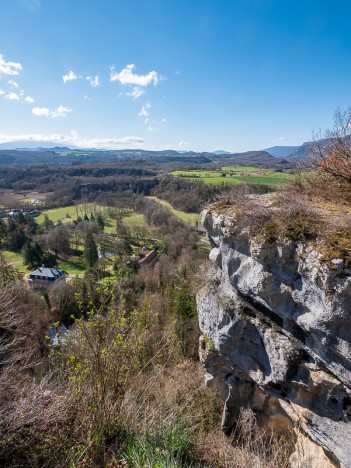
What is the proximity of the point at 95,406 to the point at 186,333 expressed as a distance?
609 inches

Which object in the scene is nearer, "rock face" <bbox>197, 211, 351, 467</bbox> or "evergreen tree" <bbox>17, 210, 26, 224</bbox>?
"rock face" <bbox>197, 211, 351, 467</bbox>

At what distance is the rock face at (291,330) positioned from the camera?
5730 mm

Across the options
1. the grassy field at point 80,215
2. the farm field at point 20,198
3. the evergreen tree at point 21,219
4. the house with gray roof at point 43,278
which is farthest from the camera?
the farm field at point 20,198

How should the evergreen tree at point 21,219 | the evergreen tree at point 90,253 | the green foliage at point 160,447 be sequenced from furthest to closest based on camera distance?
1. the evergreen tree at point 21,219
2. the evergreen tree at point 90,253
3. the green foliage at point 160,447

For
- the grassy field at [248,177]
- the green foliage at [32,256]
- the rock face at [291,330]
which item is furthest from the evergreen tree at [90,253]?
the rock face at [291,330]

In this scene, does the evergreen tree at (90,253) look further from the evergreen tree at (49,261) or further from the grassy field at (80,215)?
the grassy field at (80,215)

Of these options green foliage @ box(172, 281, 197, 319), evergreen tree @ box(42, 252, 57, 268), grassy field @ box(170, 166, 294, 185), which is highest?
grassy field @ box(170, 166, 294, 185)

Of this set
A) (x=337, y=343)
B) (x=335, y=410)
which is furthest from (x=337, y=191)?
(x=335, y=410)

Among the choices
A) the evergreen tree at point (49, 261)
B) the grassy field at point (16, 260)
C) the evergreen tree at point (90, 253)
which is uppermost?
the evergreen tree at point (90, 253)

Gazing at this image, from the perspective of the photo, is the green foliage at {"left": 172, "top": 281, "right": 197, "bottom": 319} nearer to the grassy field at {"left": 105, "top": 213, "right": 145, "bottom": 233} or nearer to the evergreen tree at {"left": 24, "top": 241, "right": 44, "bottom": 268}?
the evergreen tree at {"left": 24, "top": 241, "right": 44, "bottom": 268}

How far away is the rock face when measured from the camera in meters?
5.73

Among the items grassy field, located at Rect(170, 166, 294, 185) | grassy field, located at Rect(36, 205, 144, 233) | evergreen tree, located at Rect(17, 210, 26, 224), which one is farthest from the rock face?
evergreen tree, located at Rect(17, 210, 26, 224)

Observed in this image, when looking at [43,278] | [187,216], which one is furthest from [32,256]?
[187,216]

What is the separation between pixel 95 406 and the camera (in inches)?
171
